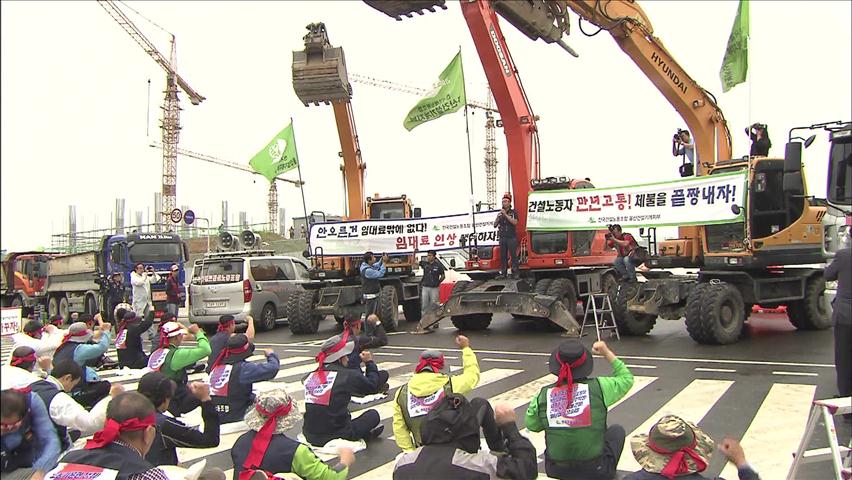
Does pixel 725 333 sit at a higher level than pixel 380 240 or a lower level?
lower

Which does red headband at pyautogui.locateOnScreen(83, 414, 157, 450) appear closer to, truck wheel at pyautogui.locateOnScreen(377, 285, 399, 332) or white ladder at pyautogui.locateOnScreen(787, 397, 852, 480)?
white ladder at pyautogui.locateOnScreen(787, 397, 852, 480)

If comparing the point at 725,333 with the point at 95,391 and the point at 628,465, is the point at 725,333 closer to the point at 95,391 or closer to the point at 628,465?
the point at 628,465

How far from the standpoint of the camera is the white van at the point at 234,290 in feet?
53.1

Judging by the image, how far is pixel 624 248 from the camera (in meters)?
12.3

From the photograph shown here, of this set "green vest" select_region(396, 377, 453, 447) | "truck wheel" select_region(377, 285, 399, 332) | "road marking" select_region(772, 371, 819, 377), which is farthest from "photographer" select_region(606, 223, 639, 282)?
"green vest" select_region(396, 377, 453, 447)

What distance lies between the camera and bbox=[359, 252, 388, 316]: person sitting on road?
46.9 ft

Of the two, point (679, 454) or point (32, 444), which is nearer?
point (679, 454)

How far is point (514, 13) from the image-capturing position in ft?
44.8

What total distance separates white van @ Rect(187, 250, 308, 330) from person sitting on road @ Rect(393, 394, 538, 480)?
13.4 meters

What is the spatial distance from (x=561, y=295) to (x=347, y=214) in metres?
6.10

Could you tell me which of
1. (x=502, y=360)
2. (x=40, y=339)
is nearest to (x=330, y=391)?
(x=502, y=360)

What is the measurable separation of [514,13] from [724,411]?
9.41 meters

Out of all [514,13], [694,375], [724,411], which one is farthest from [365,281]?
[724,411]

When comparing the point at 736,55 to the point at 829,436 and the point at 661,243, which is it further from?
the point at 829,436
